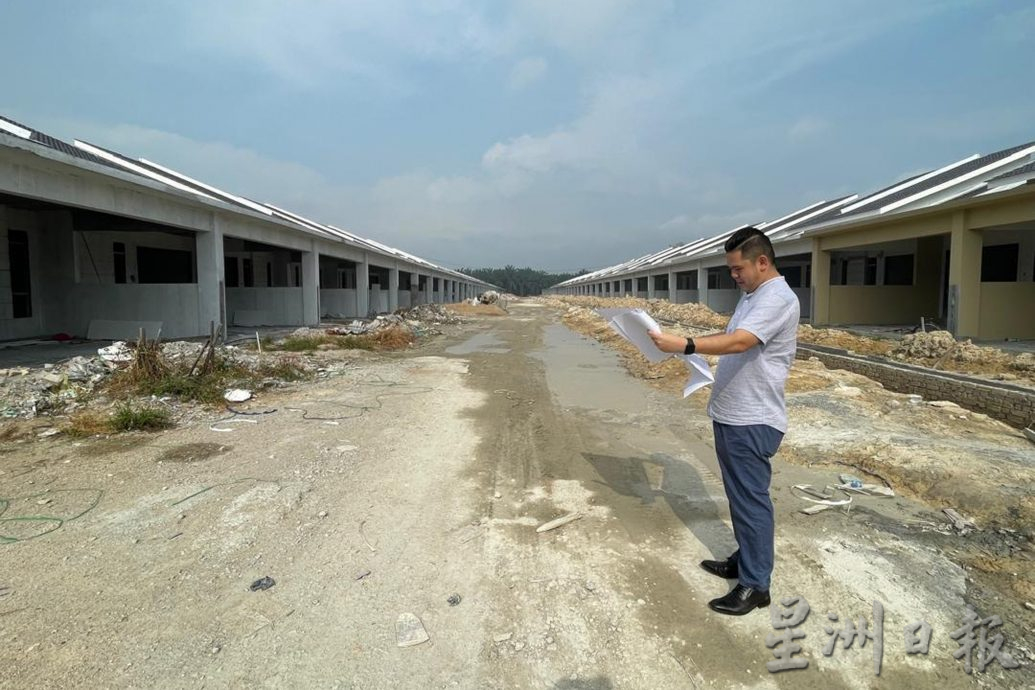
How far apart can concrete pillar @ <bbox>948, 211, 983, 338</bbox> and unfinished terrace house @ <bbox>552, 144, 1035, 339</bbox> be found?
24mm

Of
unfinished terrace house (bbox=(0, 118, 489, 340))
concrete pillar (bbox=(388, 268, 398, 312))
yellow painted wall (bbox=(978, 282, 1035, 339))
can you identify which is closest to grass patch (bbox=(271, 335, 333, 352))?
unfinished terrace house (bbox=(0, 118, 489, 340))

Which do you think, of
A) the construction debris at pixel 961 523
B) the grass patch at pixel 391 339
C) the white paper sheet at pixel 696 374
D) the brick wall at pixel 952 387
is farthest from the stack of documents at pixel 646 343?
the grass patch at pixel 391 339

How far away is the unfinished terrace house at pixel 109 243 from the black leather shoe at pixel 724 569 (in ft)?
35.2

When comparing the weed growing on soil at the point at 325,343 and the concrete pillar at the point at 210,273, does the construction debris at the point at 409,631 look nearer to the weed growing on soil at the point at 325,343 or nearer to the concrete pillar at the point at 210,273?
the weed growing on soil at the point at 325,343

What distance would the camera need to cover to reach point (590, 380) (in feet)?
32.1

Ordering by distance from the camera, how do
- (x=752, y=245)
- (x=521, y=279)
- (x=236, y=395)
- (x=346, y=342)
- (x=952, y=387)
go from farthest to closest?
(x=521, y=279)
(x=346, y=342)
(x=952, y=387)
(x=236, y=395)
(x=752, y=245)

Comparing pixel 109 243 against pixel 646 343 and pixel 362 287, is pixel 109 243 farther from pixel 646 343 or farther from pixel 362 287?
pixel 646 343

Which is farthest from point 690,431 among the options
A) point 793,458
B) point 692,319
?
point 692,319

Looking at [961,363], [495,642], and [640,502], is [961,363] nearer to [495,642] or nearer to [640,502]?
[640,502]

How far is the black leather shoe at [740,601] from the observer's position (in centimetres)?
264

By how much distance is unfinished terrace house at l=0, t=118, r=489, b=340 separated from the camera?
9422 mm

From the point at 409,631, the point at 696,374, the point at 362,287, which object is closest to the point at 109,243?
the point at 362,287

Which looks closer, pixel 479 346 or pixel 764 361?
pixel 764 361

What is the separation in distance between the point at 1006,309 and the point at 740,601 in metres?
15.4
